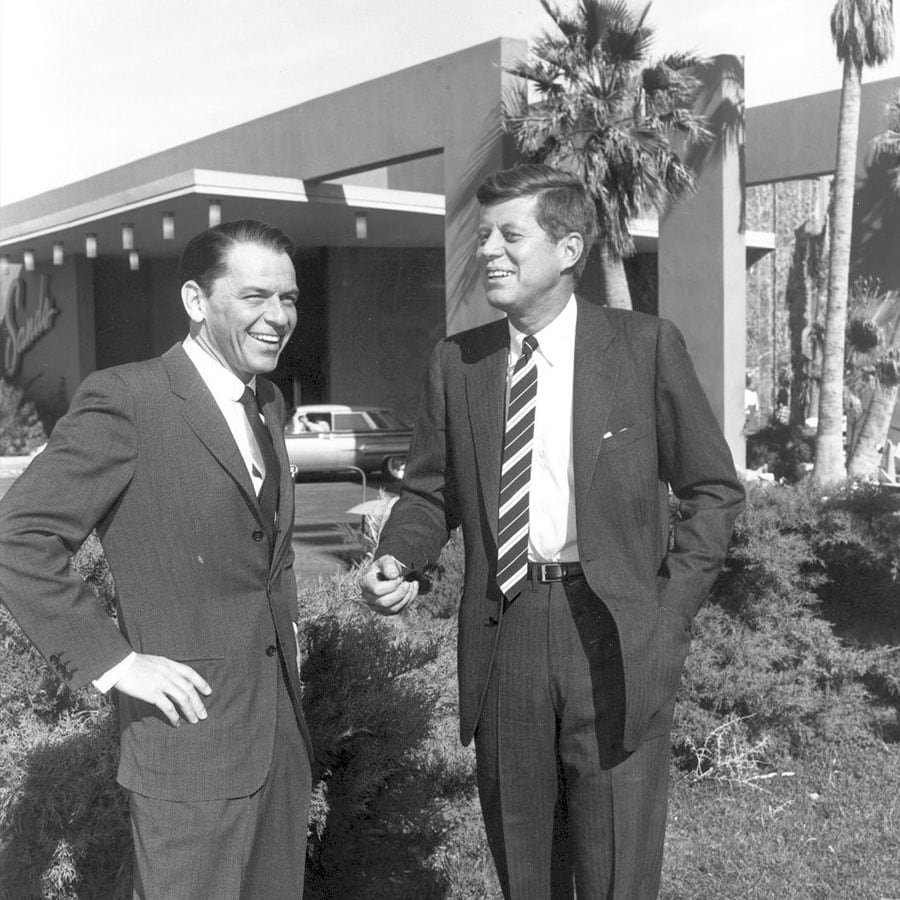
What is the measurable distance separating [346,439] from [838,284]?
349 inches

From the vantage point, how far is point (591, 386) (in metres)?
2.60

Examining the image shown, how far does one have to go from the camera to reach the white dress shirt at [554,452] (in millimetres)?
2580

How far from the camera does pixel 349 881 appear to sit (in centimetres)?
356

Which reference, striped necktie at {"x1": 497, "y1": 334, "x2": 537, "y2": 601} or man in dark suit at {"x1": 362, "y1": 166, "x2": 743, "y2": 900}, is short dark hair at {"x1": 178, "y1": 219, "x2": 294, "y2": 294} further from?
striped necktie at {"x1": 497, "y1": 334, "x2": 537, "y2": 601}

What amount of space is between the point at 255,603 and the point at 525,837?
2.84 feet

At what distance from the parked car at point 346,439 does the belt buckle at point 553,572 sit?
17954 millimetres

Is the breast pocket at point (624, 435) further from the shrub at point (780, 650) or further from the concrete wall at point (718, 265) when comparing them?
the concrete wall at point (718, 265)

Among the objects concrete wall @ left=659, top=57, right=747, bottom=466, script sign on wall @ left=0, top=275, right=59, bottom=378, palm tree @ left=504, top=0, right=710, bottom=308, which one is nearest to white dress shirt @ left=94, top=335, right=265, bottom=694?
concrete wall @ left=659, top=57, right=747, bottom=466

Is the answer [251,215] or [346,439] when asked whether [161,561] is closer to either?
[251,215]

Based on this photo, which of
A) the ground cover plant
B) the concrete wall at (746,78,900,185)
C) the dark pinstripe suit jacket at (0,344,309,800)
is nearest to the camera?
the dark pinstripe suit jacket at (0,344,309,800)

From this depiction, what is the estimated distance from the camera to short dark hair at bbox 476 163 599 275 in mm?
2550

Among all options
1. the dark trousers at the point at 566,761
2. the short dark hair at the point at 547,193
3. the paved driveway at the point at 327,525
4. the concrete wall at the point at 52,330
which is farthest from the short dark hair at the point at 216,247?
the concrete wall at the point at 52,330

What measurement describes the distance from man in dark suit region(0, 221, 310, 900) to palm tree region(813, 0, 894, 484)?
15469 mm

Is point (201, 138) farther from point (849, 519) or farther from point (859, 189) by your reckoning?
point (849, 519)
